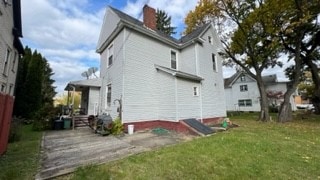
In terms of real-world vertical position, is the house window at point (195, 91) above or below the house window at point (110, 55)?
below

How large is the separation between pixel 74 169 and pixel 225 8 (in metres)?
→ 19.3

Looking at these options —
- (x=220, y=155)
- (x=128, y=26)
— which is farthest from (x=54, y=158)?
(x=128, y=26)

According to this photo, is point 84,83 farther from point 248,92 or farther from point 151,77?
point 248,92

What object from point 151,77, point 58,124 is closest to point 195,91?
point 151,77

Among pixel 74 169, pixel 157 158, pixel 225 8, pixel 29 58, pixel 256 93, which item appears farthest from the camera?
pixel 256 93

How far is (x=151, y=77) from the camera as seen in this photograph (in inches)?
509

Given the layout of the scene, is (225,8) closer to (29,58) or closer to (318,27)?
(318,27)

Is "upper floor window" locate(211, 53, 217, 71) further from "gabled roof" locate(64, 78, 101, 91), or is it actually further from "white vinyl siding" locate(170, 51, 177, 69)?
"gabled roof" locate(64, 78, 101, 91)

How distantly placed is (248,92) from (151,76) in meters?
29.6

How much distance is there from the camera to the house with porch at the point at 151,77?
1166 centimetres

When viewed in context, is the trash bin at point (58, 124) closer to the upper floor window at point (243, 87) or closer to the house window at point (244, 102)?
the house window at point (244, 102)

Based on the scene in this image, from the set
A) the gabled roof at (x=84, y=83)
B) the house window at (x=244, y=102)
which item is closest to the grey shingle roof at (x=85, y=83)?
the gabled roof at (x=84, y=83)

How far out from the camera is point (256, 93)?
35.6m

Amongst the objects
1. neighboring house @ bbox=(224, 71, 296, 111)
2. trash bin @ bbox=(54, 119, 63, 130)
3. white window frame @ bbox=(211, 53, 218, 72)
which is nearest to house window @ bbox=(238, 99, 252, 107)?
neighboring house @ bbox=(224, 71, 296, 111)
